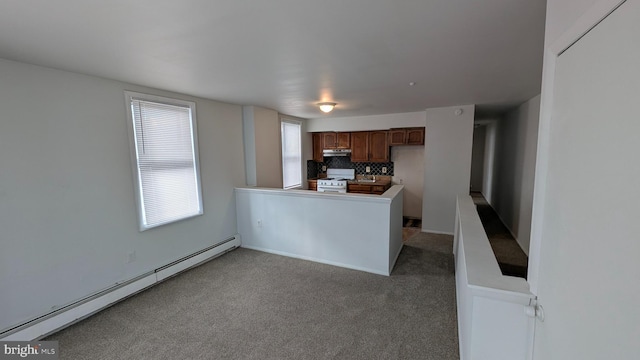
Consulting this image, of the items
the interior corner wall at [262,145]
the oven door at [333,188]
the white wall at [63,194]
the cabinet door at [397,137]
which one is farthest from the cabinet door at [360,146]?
the white wall at [63,194]

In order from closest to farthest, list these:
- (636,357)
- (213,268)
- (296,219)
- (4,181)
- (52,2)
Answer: (636,357)
(52,2)
(4,181)
(213,268)
(296,219)

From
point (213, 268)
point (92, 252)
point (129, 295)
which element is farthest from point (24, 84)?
point (213, 268)

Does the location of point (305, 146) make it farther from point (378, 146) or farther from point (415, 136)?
point (415, 136)

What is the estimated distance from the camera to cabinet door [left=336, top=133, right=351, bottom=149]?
19.9 feet

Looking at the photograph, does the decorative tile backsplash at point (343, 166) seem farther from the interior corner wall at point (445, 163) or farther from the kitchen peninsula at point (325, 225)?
the kitchen peninsula at point (325, 225)

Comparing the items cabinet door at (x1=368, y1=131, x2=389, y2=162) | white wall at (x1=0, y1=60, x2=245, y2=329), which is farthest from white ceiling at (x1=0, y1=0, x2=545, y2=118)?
cabinet door at (x1=368, y1=131, x2=389, y2=162)

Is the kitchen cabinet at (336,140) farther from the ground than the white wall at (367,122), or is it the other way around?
the white wall at (367,122)

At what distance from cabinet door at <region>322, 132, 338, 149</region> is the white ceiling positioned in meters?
3.19

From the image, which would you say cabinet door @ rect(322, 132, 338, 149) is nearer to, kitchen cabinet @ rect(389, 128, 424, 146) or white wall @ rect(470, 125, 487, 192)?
kitchen cabinet @ rect(389, 128, 424, 146)

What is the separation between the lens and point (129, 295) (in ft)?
9.30

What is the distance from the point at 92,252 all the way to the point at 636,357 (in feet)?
11.9

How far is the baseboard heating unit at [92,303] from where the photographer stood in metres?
2.14

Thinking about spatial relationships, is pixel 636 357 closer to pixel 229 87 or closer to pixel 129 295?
pixel 229 87

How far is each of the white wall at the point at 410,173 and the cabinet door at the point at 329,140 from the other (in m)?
1.39
